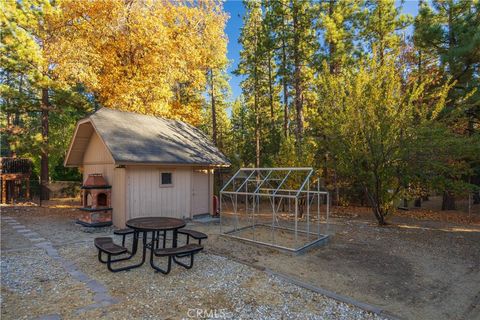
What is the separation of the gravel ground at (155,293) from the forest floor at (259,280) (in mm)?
17

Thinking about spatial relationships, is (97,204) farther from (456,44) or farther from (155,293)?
(456,44)

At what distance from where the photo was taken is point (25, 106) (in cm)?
1556

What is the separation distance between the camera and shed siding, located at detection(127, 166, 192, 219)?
9.69m

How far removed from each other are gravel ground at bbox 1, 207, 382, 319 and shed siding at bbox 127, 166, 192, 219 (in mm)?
3034

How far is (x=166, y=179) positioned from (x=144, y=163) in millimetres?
1617

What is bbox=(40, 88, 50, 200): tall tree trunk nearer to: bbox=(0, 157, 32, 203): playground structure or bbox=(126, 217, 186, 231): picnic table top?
bbox=(0, 157, 32, 203): playground structure

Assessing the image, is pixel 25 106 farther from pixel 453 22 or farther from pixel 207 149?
pixel 453 22

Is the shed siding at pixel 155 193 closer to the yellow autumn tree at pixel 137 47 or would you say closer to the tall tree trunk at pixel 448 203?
the yellow autumn tree at pixel 137 47

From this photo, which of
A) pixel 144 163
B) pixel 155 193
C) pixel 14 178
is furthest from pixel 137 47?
pixel 14 178

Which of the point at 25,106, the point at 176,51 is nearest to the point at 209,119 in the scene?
the point at 176,51

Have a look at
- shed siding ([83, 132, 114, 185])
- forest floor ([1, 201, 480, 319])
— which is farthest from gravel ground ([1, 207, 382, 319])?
shed siding ([83, 132, 114, 185])

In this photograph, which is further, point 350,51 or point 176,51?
point 176,51

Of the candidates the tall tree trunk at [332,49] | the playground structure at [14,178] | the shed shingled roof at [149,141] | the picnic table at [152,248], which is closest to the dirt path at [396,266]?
the picnic table at [152,248]

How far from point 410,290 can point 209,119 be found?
27977 millimetres
